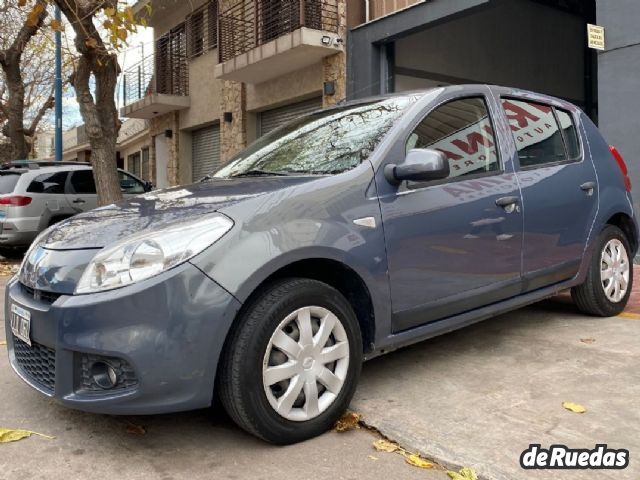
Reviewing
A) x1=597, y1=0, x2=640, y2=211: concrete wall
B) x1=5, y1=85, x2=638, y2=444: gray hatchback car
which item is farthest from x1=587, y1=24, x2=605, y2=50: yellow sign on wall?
x1=5, y1=85, x2=638, y2=444: gray hatchback car

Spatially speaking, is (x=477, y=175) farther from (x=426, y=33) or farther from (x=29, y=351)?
(x=426, y=33)

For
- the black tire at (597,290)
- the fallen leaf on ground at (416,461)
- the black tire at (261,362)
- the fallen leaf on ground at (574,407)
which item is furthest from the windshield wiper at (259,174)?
the black tire at (597,290)

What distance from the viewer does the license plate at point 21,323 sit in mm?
2586

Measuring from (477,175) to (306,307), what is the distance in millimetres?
1450

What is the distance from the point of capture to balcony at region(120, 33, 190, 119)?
54.0 feet

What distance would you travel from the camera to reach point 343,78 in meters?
10.9

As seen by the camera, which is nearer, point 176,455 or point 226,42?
point 176,455

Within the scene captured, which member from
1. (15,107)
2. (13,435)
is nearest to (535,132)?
(13,435)

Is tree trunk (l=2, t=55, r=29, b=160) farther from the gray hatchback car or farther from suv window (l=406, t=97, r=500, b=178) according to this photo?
suv window (l=406, t=97, r=500, b=178)

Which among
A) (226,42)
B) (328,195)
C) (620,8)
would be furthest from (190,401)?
(226,42)

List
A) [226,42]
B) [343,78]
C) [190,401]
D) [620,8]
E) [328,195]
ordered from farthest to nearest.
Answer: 1. [226,42]
2. [343,78]
3. [620,8]
4. [328,195]
5. [190,401]

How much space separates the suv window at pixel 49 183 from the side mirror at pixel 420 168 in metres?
7.87

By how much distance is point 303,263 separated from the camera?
2717mm

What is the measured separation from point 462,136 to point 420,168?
0.75 meters
